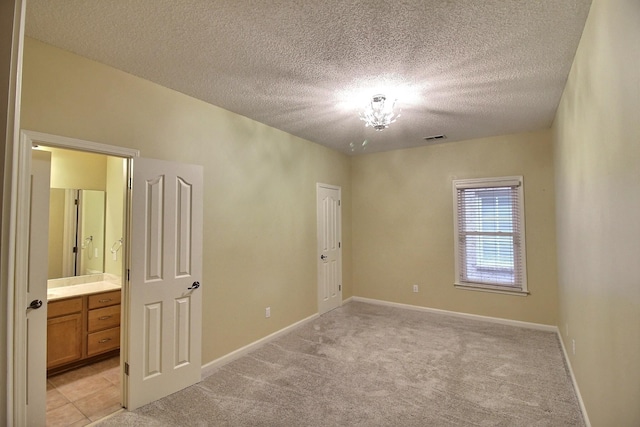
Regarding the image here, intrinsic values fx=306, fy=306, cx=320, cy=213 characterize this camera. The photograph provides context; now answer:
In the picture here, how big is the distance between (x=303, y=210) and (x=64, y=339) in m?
3.03

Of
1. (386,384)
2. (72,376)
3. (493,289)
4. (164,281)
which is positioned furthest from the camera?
(493,289)

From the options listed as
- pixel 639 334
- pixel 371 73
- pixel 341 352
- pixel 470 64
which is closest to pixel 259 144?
pixel 371 73

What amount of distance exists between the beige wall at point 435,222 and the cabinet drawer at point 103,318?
373cm

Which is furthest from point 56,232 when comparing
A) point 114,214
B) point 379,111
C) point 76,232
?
point 379,111

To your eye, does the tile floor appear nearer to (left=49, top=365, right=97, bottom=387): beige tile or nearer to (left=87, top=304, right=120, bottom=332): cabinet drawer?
(left=49, top=365, right=97, bottom=387): beige tile

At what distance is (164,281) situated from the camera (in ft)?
8.79

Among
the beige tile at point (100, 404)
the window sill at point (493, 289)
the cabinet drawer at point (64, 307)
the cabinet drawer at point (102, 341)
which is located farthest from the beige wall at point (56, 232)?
the window sill at point (493, 289)

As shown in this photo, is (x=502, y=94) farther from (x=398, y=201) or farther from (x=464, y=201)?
(x=398, y=201)

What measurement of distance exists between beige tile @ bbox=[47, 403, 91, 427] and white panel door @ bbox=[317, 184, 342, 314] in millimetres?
3034

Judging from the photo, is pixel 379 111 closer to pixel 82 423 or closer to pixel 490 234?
pixel 490 234

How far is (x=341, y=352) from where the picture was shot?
11.4ft

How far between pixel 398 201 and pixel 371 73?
3076 mm

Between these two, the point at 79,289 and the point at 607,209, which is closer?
the point at 607,209

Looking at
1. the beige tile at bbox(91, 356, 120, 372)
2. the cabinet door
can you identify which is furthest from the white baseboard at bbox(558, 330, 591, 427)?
the cabinet door
